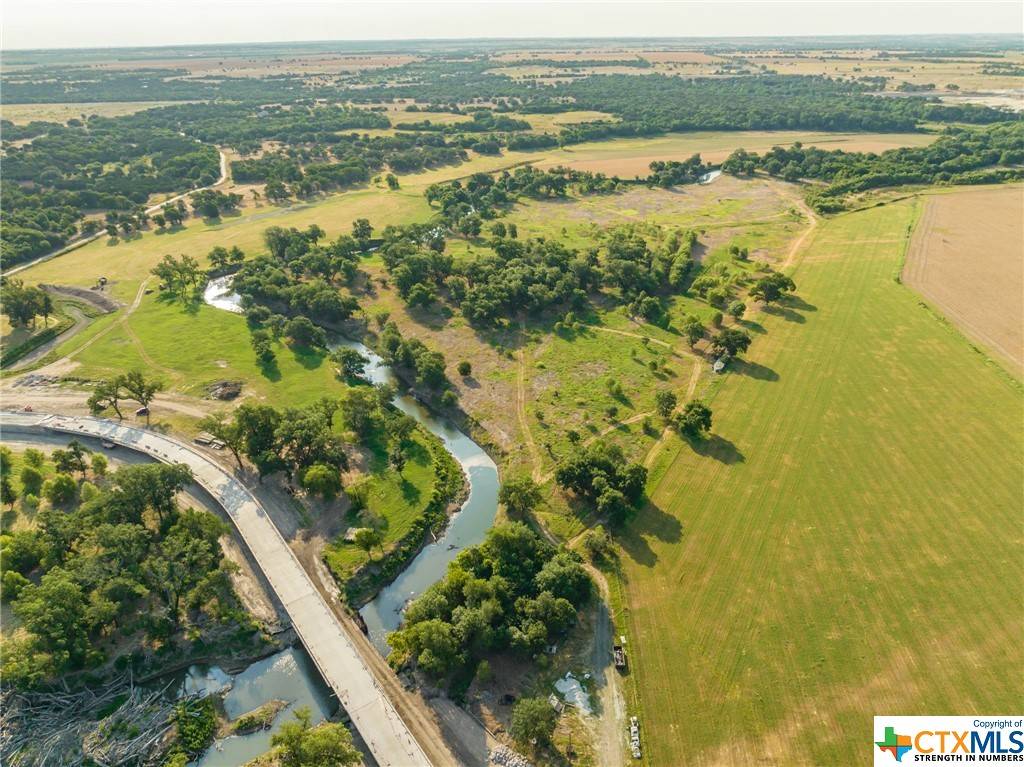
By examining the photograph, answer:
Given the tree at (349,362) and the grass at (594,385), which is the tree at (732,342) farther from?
the tree at (349,362)

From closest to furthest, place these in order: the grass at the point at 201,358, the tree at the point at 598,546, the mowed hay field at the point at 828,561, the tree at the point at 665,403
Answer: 1. the mowed hay field at the point at 828,561
2. the tree at the point at 598,546
3. the tree at the point at 665,403
4. the grass at the point at 201,358

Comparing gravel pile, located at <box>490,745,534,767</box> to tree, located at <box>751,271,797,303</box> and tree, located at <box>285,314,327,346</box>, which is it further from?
tree, located at <box>751,271,797,303</box>

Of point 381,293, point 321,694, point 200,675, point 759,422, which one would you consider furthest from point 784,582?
point 381,293

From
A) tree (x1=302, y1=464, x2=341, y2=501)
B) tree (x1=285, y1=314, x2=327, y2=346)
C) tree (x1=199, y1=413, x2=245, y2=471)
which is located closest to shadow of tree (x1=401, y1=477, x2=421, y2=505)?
tree (x1=302, y1=464, x2=341, y2=501)

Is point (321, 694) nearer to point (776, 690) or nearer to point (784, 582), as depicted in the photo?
point (776, 690)

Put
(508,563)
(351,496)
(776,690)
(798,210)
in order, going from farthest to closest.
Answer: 1. (798,210)
2. (351,496)
3. (508,563)
4. (776,690)

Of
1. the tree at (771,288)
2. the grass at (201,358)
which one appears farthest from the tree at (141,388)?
the tree at (771,288)
